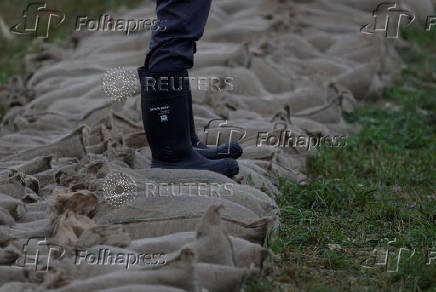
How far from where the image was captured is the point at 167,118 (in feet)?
11.6

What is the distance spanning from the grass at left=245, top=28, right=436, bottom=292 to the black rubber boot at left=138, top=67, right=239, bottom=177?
61 cm

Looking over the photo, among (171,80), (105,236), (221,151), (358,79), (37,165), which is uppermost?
(358,79)

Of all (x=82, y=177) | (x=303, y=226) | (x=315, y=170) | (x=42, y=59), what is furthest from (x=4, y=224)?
(x=42, y=59)

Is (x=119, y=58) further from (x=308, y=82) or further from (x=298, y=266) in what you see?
(x=298, y=266)

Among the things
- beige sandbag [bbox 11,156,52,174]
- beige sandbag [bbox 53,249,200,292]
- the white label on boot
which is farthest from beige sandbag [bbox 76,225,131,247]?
beige sandbag [bbox 11,156,52,174]

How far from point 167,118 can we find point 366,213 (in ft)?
3.76

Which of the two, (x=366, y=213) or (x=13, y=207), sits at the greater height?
(x=366, y=213)

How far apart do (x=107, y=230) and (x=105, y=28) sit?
15.6 feet

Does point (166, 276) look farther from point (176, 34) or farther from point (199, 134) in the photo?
Answer: point (199, 134)

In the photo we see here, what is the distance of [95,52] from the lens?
6551 millimetres

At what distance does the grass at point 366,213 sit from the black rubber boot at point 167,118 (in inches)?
23.8

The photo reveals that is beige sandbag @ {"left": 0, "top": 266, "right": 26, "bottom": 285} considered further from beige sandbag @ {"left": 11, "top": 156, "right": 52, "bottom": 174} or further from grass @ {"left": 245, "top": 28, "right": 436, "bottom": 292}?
beige sandbag @ {"left": 11, "top": 156, "right": 52, "bottom": 174}

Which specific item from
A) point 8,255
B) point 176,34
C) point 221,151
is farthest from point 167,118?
point 8,255

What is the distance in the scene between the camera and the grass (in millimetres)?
3016
